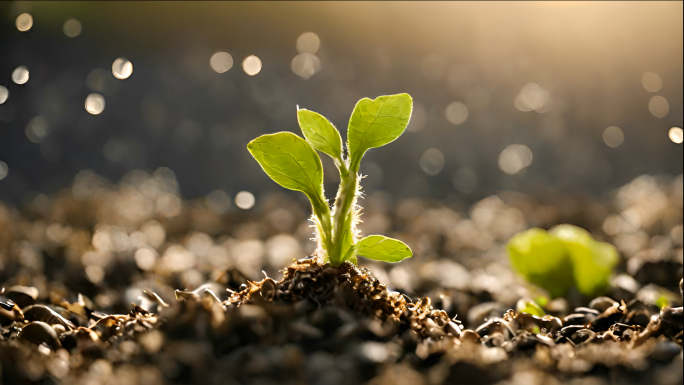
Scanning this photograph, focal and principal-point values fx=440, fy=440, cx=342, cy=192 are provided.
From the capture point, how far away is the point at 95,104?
1.81 m

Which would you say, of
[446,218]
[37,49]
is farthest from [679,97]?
[37,49]

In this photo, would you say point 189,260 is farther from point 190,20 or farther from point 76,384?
point 190,20

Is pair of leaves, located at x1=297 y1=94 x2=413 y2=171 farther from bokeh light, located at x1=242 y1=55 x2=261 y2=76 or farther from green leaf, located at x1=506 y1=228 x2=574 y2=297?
bokeh light, located at x1=242 y1=55 x2=261 y2=76

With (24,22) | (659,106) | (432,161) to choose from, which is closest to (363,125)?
(24,22)

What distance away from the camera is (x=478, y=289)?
0.94 metres

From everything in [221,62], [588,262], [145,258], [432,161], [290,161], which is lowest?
[145,258]

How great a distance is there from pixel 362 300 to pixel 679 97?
2.47 metres

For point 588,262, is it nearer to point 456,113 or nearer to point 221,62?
point 456,113

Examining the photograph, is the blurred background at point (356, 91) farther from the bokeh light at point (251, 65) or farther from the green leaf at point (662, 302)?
the green leaf at point (662, 302)

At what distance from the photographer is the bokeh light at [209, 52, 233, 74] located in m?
2.07

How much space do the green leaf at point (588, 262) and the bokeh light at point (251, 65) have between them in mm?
1659

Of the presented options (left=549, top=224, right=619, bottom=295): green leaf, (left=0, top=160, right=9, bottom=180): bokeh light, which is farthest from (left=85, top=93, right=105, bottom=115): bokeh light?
(left=549, top=224, right=619, bottom=295): green leaf

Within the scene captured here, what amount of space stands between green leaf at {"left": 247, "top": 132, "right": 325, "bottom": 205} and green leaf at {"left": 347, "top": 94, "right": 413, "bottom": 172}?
0.06m

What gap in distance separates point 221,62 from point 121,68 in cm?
45
